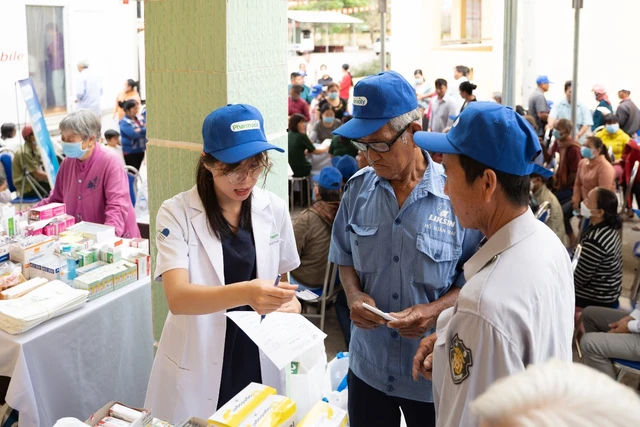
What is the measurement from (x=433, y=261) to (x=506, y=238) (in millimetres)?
652

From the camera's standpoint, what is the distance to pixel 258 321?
89.3 inches

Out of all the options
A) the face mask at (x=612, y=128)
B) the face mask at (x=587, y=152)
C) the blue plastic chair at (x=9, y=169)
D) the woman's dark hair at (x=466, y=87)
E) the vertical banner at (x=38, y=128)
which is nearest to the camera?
the vertical banner at (x=38, y=128)

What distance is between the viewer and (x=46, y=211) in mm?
4090

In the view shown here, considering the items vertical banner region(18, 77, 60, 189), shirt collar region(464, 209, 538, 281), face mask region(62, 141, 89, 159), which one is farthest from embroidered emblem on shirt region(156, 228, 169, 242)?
vertical banner region(18, 77, 60, 189)

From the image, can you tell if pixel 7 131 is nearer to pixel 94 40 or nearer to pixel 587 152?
pixel 94 40

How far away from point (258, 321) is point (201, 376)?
0.35m

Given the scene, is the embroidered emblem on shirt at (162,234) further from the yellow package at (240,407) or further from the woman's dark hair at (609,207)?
the woman's dark hair at (609,207)

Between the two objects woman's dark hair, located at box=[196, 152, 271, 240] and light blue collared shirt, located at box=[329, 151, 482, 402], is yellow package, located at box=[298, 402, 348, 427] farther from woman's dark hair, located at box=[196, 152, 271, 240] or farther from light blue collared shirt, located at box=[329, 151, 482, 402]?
woman's dark hair, located at box=[196, 152, 271, 240]

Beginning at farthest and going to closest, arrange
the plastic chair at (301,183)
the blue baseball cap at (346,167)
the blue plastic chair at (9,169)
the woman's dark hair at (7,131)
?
the plastic chair at (301,183) → the woman's dark hair at (7,131) → the blue plastic chair at (9,169) → the blue baseball cap at (346,167)

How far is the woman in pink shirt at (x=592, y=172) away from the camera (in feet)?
22.8

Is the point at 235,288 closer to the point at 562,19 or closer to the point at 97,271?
the point at 97,271

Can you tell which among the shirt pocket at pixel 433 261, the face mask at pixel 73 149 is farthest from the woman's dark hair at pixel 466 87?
the shirt pocket at pixel 433 261

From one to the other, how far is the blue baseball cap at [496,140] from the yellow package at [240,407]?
3.27ft

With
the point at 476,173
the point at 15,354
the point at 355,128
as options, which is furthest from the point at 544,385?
the point at 15,354
